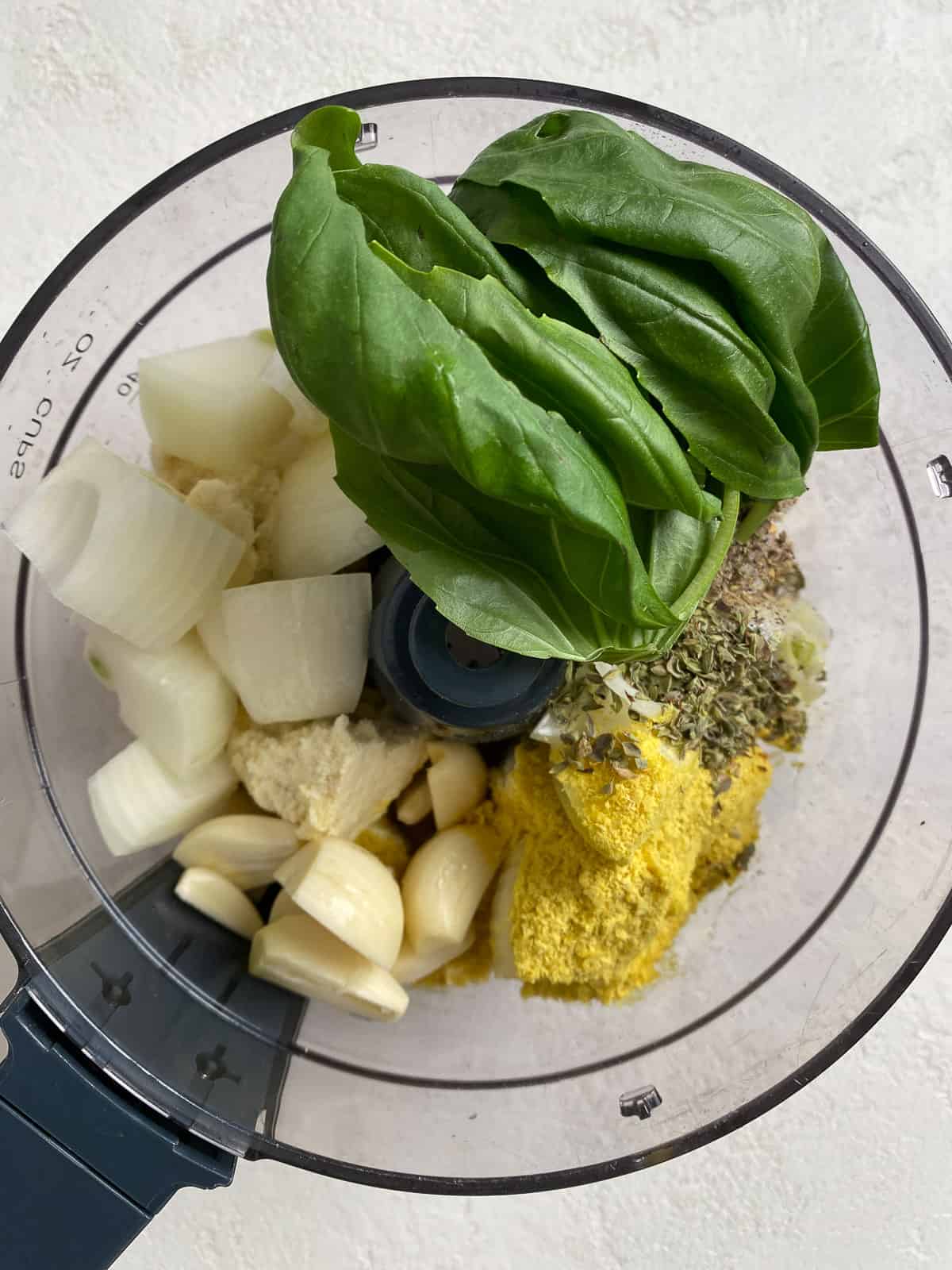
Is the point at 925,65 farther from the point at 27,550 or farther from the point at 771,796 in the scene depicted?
the point at 27,550

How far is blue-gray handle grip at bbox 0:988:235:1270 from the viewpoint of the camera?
691 millimetres

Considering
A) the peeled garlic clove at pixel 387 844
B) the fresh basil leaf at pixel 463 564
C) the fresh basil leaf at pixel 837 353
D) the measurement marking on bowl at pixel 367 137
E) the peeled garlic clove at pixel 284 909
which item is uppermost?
the measurement marking on bowl at pixel 367 137

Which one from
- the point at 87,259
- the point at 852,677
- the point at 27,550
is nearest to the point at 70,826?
the point at 27,550

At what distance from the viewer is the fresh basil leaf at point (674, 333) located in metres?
0.57

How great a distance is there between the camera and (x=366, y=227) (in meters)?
0.56

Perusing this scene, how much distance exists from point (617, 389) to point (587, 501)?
2.5 inches

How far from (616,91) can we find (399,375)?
27.2 inches

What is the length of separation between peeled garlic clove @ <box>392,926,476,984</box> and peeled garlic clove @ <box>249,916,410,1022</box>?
0.05ft

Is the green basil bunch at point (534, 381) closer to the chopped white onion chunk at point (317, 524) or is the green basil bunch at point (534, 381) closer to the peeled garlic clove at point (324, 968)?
the chopped white onion chunk at point (317, 524)

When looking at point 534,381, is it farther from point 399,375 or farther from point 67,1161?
point 67,1161

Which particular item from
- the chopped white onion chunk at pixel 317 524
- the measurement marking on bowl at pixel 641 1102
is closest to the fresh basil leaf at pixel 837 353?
the chopped white onion chunk at pixel 317 524

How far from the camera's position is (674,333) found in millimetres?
571

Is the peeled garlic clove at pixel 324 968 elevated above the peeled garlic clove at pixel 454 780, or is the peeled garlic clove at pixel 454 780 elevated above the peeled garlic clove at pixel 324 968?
the peeled garlic clove at pixel 454 780

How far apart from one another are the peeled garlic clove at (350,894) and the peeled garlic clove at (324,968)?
0.06ft
